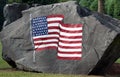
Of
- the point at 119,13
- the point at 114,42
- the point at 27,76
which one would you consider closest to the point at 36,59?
the point at 27,76

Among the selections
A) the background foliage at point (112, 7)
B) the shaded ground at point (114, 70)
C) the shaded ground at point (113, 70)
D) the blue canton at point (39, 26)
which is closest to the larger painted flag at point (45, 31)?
the blue canton at point (39, 26)

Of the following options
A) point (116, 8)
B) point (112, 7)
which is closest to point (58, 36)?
point (116, 8)

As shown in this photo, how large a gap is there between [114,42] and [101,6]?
37.5ft

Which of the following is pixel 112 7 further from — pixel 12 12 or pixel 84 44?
pixel 84 44

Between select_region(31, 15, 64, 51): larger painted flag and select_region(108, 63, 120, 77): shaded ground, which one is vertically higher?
select_region(31, 15, 64, 51): larger painted flag

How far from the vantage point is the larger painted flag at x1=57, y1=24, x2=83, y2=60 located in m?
11.5

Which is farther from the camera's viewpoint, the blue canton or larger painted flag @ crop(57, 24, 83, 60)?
the blue canton

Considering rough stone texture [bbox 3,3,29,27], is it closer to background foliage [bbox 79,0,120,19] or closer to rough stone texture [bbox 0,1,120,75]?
rough stone texture [bbox 0,1,120,75]

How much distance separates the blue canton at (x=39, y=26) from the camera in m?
12.1

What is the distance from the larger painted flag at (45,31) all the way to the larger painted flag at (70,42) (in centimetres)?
18

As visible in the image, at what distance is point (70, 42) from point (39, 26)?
3.68 feet

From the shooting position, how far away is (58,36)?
11.9m

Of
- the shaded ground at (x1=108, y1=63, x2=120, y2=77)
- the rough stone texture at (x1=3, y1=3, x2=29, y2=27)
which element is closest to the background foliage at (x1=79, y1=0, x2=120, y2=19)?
the shaded ground at (x1=108, y1=63, x2=120, y2=77)

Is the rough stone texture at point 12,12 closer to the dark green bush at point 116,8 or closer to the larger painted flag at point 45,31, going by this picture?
the larger painted flag at point 45,31
